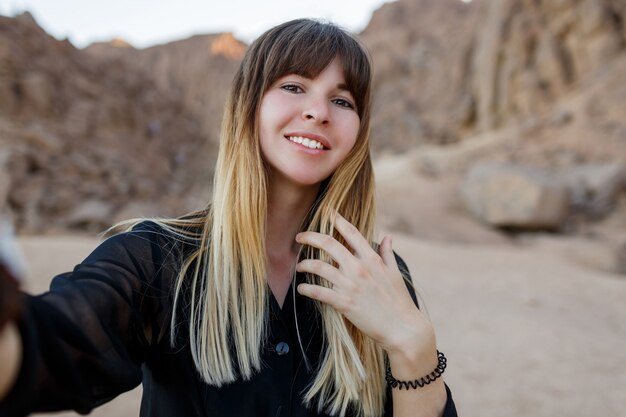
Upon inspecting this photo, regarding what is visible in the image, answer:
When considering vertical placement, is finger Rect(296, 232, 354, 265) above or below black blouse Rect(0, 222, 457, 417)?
above

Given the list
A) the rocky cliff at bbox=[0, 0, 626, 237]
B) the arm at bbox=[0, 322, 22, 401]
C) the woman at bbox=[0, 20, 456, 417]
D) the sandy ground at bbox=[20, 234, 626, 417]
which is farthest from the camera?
the rocky cliff at bbox=[0, 0, 626, 237]

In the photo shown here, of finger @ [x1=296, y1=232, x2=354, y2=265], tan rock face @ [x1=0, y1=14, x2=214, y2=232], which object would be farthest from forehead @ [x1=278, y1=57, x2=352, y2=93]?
tan rock face @ [x1=0, y1=14, x2=214, y2=232]

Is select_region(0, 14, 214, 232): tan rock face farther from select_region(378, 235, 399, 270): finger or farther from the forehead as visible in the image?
select_region(378, 235, 399, 270): finger

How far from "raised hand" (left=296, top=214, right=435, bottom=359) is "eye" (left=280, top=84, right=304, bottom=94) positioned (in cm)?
51

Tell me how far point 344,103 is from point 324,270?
1.88ft

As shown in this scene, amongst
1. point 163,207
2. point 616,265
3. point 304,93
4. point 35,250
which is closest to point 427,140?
point 163,207

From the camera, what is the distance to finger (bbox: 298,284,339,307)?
1.31m

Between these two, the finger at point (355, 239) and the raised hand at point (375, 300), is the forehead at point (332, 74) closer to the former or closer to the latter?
the finger at point (355, 239)

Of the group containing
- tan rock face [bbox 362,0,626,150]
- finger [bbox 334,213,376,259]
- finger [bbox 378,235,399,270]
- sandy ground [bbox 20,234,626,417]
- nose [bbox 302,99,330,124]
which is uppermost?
tan rock face [bbox 362,0,626,150]

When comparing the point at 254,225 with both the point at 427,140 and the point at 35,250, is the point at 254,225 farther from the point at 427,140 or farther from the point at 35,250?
the point at 427,140

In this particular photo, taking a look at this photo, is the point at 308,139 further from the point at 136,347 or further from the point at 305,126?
the point at 136,347

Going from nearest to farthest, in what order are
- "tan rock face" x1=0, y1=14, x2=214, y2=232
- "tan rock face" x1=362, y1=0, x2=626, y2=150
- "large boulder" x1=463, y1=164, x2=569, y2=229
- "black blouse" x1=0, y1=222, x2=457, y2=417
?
"black blouse" x1=0, y1=222, x2=457, y2=417 → "large boulder" x1=463, y1=164, x2=569, y2=229 → "tan rock face" x1=0, y1=14, x2=214, y2=232 → "tan rock face" x1=362, y1=0, x2=626, y2=150

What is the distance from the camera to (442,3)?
124ft

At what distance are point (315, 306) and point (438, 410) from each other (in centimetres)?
46
